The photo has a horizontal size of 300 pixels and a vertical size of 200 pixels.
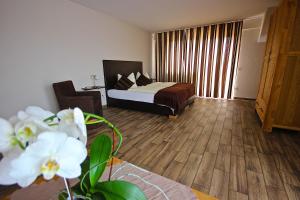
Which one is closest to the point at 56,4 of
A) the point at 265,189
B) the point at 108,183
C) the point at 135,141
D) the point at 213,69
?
the point at 135,141

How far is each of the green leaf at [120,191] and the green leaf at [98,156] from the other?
0.04 metres

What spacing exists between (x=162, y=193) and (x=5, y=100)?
2.83 meters

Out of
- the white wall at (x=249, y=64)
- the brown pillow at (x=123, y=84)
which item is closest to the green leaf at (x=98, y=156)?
the brown pillow at (x=123, y=84)

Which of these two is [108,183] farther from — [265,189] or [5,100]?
[5,100]

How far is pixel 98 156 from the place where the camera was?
50 centimetres

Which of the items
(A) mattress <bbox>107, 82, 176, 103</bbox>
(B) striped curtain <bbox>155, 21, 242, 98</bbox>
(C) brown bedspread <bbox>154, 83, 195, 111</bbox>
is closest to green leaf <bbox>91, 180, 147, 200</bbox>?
(C) brown bedspread <bbox>154, 83, 195, 111</bbox>

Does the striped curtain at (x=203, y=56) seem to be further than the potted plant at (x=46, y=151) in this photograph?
Yes

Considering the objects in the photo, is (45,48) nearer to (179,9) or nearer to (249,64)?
(179,9)

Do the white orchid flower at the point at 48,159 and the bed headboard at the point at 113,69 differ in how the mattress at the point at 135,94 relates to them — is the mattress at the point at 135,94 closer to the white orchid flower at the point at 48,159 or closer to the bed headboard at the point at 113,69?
the bed headboard at the point at 113,69

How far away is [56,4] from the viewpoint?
9.00 ft

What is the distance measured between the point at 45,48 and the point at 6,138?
299 centimetres

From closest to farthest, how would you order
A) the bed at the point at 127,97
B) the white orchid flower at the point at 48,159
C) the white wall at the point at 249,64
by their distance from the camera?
1. the white orchid flower at the point at 48,159
2. the bed at the point at 127,97
3. the white wall at the point at 249,64

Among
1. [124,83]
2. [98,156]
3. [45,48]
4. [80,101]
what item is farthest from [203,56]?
[98,156]

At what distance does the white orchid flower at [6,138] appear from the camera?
0.35 metres
